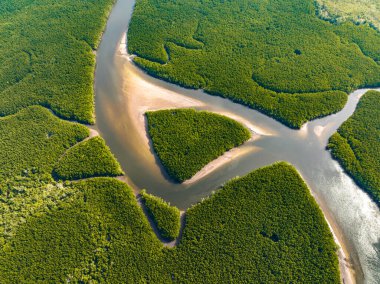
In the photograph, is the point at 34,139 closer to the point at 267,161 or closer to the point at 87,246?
the point at 87,246

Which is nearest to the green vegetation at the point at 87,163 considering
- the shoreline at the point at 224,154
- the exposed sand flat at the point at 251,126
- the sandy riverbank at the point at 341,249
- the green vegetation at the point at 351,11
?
the shoreline at the point at 224,154

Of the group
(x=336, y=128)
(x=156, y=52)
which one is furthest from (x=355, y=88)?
(x=156, y=52)

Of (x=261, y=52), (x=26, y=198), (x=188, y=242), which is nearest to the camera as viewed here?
(x=188, y=242)

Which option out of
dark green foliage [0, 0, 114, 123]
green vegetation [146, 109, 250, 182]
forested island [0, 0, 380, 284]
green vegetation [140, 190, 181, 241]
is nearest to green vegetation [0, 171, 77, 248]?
forested island [0, 0, 380, 284]

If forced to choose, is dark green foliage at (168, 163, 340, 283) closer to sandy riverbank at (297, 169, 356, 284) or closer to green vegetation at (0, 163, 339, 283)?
green vegetation at (0, 163, 339, 283)

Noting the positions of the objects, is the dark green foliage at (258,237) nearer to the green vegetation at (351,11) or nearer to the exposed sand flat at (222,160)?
the exposed sand flat at (222,160)

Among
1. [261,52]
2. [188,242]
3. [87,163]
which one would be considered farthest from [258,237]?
[261,52]
